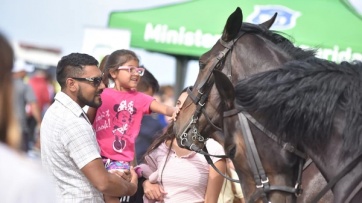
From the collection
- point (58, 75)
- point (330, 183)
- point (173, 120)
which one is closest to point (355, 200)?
point (330, 183)

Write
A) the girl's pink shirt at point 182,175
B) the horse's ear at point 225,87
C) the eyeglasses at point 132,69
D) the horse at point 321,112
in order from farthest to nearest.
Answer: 1. the eyeglasses at point 132,69
2. the girl's pink shirt at point 182,175
3. the horse's ear at point 225,87
4. the horse at point 321,112

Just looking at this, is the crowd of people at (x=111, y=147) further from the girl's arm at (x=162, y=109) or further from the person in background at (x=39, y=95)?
the person in background at (x=39, y=95)

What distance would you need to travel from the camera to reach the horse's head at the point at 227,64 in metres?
4.68

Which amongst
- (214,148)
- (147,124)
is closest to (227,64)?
(214,148)

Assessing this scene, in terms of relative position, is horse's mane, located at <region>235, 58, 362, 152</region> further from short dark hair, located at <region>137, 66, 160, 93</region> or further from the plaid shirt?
short dark hair, located at <region>137, 66, 160, 93</region>

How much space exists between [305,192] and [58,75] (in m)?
1.75

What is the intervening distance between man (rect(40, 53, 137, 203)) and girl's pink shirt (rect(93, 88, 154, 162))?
1.08 feet

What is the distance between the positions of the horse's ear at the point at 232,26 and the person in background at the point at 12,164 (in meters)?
2.53

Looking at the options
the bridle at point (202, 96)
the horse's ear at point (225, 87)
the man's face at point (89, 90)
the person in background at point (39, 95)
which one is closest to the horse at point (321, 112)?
the horse's ear at point (225, 87)

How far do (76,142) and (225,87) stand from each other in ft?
3.12

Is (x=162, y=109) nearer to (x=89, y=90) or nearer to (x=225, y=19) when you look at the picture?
(x=89, y=90)

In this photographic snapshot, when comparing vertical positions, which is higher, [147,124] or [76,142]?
[76,142]

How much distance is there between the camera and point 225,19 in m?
13.2

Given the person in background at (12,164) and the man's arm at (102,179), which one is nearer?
the person in background at (12,164)
